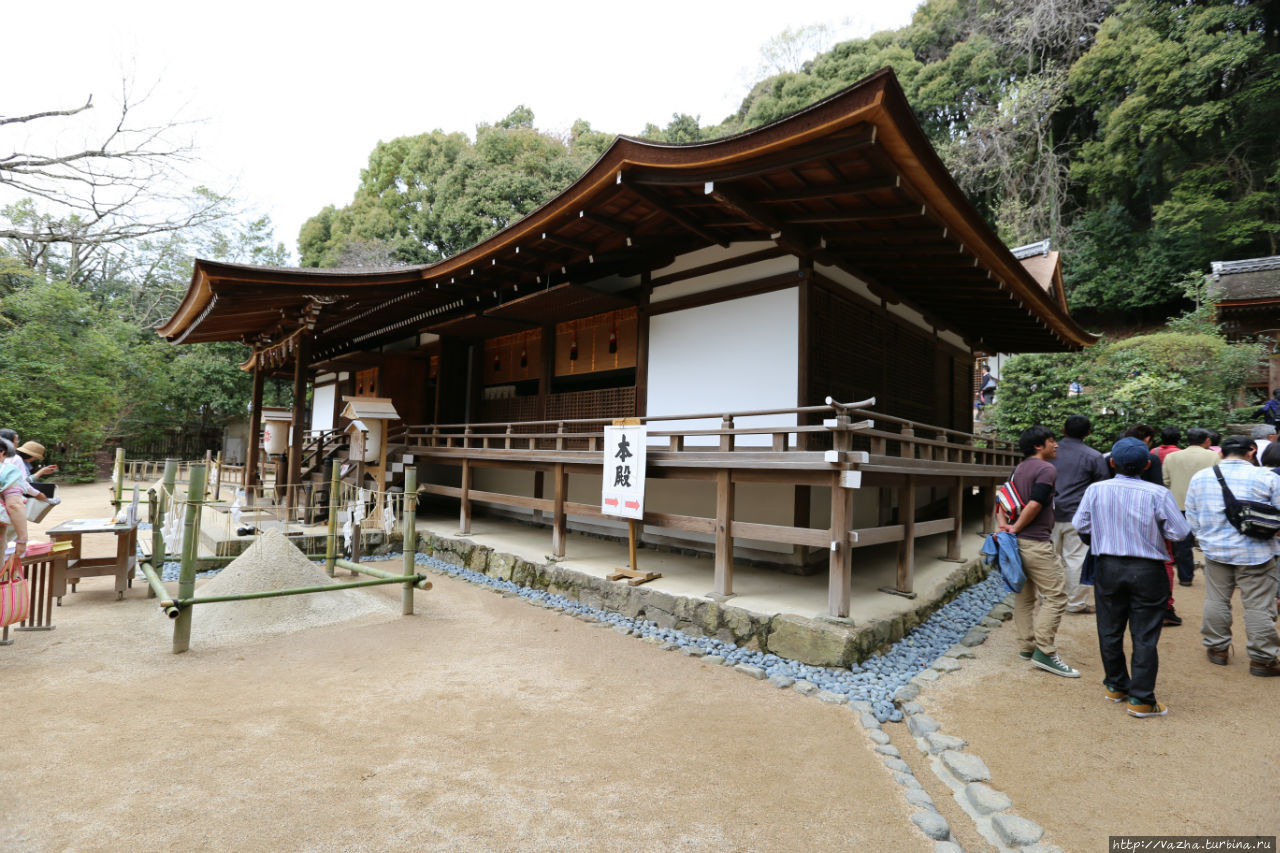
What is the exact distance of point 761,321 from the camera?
711 cm

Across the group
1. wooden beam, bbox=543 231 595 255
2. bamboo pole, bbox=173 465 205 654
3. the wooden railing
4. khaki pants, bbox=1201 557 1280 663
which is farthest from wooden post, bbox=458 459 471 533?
Answer: khaki pants, bbox=1201 557 1280 663

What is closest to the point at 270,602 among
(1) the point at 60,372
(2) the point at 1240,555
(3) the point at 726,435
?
(3) the point at 726,435

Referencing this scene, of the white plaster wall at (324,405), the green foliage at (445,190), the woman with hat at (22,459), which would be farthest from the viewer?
the green foliage at (445,190)

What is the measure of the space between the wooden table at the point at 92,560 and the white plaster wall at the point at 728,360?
6395 millimetres

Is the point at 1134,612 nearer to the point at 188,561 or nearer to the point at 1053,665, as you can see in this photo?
the point at 1053,665

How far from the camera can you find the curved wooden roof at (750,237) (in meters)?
4.84

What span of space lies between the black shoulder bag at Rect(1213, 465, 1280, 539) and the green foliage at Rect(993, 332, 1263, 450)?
899cm

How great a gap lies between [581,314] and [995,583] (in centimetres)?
711

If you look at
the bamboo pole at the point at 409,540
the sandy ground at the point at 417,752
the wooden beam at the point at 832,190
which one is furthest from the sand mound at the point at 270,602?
the wooden beam at the point at 832,190

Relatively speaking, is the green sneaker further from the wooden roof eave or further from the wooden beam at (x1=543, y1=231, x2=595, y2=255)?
the wooden beam at (x1=543, y1=231, x2=595, y2=255)

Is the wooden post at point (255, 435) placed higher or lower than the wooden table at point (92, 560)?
higher

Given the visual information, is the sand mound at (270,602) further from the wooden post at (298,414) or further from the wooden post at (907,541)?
the wooden post at (907,541)

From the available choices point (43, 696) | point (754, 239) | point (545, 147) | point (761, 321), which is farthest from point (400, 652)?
point (545, 147)

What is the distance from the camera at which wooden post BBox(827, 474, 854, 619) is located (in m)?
4.93
